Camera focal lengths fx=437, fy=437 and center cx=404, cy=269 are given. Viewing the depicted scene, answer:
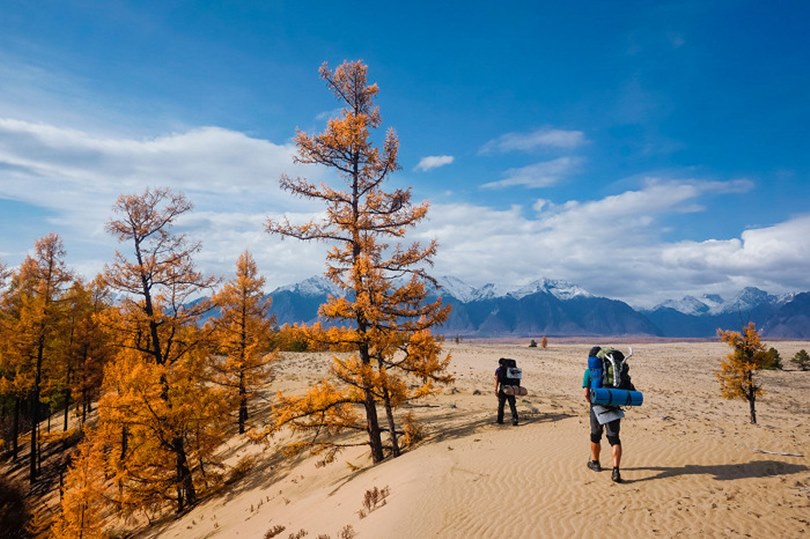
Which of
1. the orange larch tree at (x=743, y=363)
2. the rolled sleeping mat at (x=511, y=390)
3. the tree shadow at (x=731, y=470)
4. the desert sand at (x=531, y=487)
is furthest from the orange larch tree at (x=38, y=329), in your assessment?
the orange larch tree at (x=743, y=363)

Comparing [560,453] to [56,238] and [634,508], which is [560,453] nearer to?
[634,508]

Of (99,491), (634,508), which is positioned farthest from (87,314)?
(634,508)

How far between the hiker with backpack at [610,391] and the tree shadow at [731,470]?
42.0 inches

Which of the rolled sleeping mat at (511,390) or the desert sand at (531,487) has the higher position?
the rolled sleeping mat at (511,390)

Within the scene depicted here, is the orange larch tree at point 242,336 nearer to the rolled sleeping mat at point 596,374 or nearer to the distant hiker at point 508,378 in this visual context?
the distant hiker at point 508,378

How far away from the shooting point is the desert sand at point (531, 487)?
7754 mm

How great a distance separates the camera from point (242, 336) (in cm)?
2475

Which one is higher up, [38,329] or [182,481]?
[38,329]

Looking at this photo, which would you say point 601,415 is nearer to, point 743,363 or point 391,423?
point 391,423

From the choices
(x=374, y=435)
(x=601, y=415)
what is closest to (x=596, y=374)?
(x=601, y=415)

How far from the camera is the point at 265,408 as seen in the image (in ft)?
93.7

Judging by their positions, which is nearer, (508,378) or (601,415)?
(601,415)

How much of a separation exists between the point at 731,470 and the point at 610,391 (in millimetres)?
3735

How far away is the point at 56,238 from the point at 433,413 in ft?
77.9
